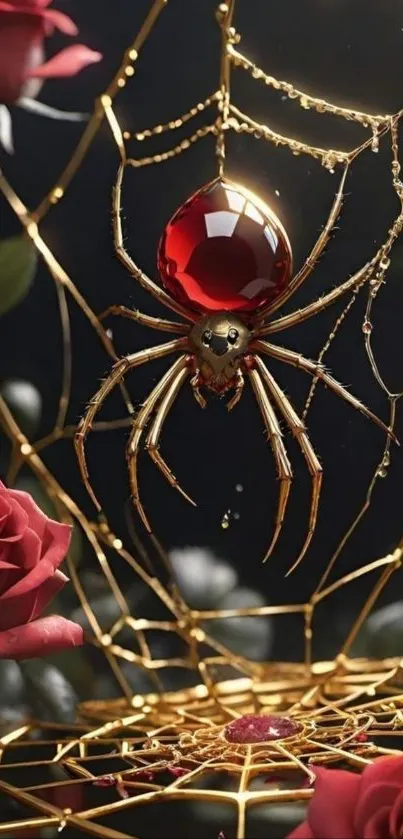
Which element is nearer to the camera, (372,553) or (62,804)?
(62,804)

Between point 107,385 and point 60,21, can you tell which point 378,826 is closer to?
point 107,385

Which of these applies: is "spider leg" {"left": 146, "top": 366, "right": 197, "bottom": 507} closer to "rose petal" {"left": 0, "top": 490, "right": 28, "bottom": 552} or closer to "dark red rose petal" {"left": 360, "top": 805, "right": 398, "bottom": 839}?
"rose petal" {"left": 0, "top": 490, "right": 28, "bottom": 552}

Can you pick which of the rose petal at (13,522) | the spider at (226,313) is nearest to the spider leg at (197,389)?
the spider at (226,313)

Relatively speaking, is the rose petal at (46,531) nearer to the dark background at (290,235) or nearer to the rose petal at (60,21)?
the dark background at (290,235)

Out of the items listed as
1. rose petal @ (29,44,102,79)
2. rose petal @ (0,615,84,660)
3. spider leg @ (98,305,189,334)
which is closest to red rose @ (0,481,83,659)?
rose petal @ (0,615,84,660)

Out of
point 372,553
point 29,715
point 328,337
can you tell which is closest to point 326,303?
point 328,337

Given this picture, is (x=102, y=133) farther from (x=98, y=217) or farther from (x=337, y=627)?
→ (x=337, y=627)

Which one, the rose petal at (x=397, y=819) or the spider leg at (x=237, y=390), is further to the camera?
the spider leg at (x=237, y=390)
